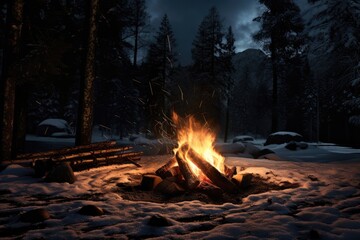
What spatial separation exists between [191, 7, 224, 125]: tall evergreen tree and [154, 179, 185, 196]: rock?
24418mm

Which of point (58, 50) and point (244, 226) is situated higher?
point (58, 50)

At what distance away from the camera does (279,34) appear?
23.6m

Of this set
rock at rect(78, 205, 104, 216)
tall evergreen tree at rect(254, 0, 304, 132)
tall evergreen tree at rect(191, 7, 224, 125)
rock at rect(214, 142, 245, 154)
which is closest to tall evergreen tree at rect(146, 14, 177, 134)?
tall evergreen tree at rect(191, 7, 224, 125)

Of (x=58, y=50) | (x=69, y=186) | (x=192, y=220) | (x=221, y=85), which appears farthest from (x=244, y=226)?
(x=221, y=85)

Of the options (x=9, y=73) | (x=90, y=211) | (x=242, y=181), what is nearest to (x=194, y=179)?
(x=242, y=181)

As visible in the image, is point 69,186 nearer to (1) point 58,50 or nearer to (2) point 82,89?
(2) point 82,89

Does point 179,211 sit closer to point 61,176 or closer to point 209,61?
point 61,176

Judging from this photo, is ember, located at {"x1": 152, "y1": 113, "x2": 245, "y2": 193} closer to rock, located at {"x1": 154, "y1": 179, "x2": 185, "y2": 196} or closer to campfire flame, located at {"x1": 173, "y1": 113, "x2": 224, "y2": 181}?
campfire flame, located at {"x1": 173, "y1": 113, "x2": 224, "y2": 181}

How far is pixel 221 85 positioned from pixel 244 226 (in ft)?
94.0

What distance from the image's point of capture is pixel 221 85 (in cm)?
3184

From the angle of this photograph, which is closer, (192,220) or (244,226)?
(244,226)

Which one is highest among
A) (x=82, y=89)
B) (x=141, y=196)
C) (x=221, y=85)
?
(x=221, y=85)

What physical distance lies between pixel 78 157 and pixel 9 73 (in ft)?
10.9

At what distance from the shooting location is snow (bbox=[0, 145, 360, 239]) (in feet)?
12.1
